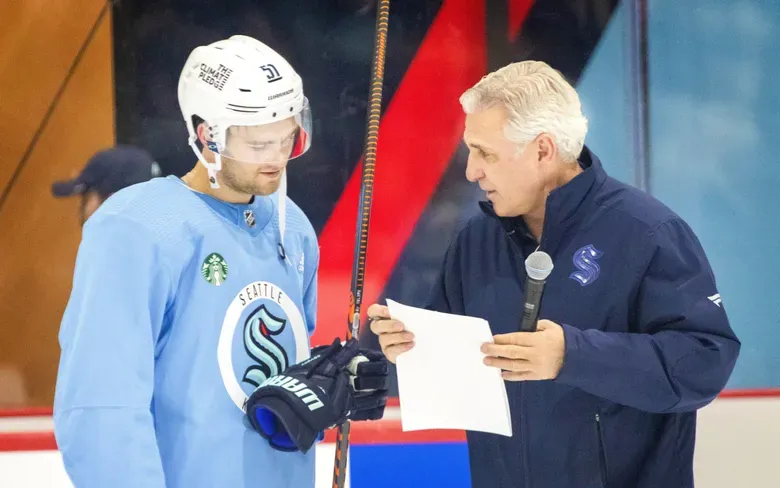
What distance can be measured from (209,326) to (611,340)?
72 centimetres

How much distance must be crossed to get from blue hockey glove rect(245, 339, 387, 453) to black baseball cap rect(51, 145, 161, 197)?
4.14ft

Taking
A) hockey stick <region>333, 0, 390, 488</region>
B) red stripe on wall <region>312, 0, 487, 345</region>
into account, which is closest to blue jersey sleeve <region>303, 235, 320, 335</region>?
hockey stick <region>333, 0, 390, 488</region>

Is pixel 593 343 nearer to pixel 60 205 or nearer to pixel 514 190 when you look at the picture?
pixel 514 190

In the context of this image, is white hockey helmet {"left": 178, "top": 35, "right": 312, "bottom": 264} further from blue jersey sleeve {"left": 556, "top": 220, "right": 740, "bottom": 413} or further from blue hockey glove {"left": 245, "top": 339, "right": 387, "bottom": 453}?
blue jersey sleeve {"left": 556, "top": 220, "right": 740, "bottom": 413}

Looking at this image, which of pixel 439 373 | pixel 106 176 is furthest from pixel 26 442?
pixel 439 373

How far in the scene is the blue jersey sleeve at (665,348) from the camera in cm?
133

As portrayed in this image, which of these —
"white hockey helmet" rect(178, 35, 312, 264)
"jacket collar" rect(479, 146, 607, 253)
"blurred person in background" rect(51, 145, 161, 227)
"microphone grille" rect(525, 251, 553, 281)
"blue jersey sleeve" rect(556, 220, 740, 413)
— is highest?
"white hockey helmet" rect(178, 35, 312, 264)

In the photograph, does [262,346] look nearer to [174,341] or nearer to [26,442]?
[174,341]

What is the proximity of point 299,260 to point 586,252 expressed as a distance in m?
0.59

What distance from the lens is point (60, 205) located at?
2918mm

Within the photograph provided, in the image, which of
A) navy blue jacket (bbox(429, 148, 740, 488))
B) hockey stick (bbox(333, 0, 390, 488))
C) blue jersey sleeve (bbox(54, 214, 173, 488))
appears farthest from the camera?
hockey stick (bbox(333, 0, 390, 488))

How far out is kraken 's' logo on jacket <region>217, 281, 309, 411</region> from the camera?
1.41 m

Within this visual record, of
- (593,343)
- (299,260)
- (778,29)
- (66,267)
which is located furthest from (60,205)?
(778,29)

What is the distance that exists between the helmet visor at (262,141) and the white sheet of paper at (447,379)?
0.37 meters
